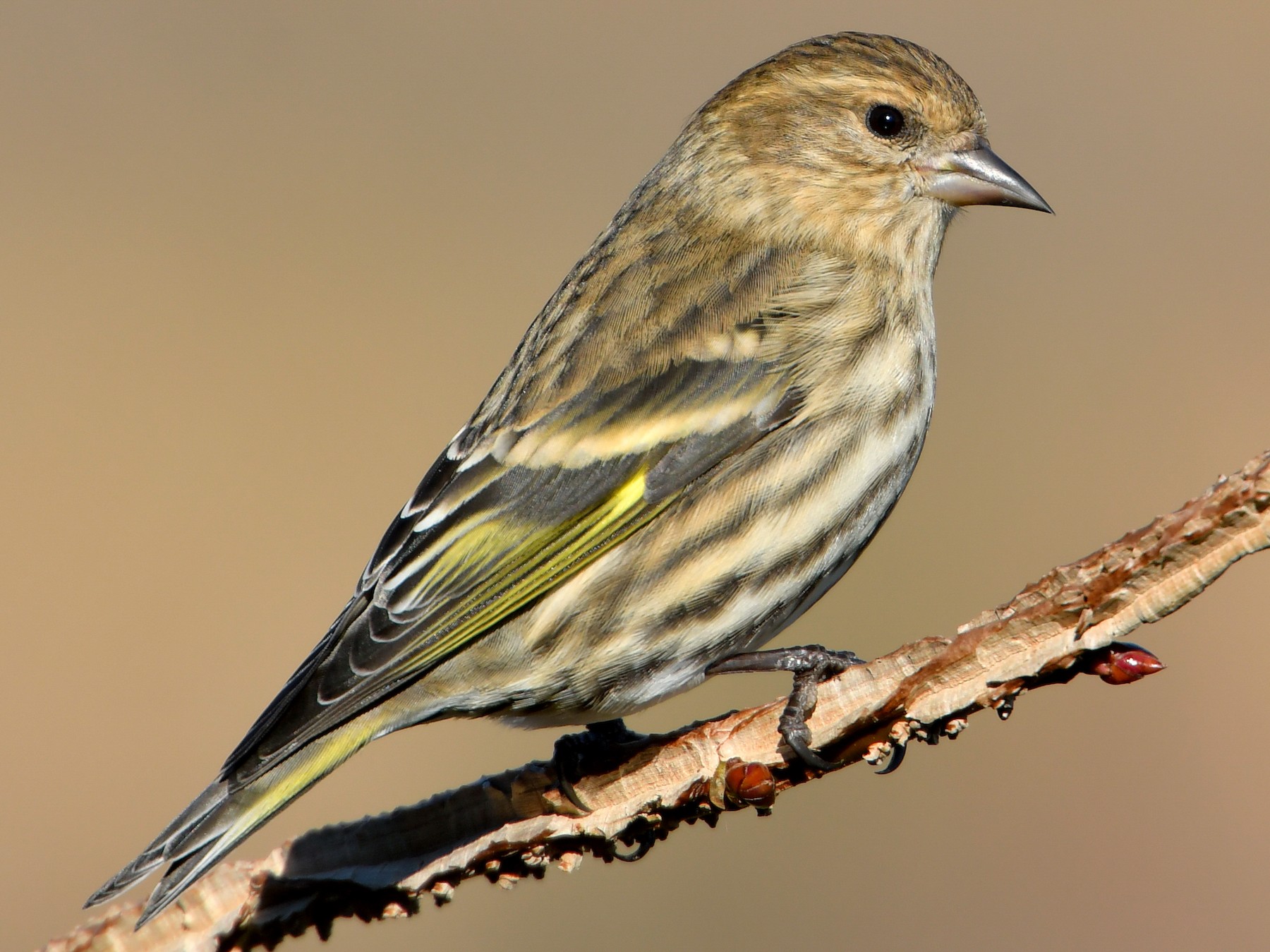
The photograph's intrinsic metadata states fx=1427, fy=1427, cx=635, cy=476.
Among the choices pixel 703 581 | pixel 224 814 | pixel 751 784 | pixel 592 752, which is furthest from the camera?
pixel 592 752

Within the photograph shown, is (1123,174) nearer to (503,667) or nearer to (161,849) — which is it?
(503,667)

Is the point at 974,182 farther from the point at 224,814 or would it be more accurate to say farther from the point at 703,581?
the point at 224,814

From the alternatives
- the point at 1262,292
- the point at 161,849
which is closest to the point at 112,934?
the point at 161,849

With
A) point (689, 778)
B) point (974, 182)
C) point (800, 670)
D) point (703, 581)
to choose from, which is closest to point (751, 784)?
point (689, 778)

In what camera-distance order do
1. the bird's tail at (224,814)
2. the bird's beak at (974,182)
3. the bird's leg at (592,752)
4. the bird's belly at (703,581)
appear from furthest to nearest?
the bird's beak at (974,182), the bird's belly at (703,581), the bird's leg at (592,752), the bird's tail at (224,814)

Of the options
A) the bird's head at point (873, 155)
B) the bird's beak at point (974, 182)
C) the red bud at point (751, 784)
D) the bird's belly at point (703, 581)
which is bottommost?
the red bud at point (751, 784)

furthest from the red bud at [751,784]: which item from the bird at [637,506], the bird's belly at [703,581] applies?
the bird's belly at [703,581]

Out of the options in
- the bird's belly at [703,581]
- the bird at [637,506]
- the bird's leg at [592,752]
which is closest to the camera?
the bird's leg at [592,752]

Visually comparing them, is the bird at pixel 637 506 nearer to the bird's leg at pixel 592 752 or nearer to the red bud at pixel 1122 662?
the bird's leg at pixel 592 752
